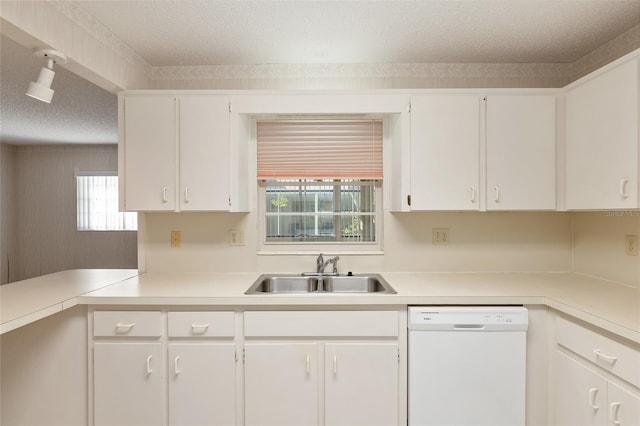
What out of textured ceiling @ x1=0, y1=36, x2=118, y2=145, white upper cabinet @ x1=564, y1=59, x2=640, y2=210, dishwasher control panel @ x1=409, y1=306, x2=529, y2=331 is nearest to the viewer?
white upper cabinet @ x1=564, y1=59, x2=640, y2=210

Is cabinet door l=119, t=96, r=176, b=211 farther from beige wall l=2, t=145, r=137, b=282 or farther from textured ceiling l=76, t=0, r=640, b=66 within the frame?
beige wall l=2, t=145, r=137, b=282

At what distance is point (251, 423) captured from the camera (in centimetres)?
177

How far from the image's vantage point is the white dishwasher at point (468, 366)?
1.73m

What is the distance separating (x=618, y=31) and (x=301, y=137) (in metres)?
2.01

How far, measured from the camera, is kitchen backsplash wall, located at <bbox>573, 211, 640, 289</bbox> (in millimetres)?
1930

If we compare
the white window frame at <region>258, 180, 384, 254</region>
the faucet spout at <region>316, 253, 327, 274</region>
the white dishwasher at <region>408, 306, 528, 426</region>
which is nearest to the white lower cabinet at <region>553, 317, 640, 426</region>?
the white dishwasher at <region>408, 306, 528, 426</region>

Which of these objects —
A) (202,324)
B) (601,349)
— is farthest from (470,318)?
(202,324)

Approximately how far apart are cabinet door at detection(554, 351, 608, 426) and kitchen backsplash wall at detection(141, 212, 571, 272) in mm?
839

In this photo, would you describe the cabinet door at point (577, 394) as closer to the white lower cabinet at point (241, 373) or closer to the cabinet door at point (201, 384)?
the white lower cabinet at point (241, 373)

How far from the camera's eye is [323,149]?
2.43 metres

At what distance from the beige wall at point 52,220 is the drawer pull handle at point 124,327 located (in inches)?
197

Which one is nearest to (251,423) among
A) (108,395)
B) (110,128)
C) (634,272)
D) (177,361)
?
(177,361)

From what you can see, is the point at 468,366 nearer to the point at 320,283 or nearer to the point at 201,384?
the point at 320,283

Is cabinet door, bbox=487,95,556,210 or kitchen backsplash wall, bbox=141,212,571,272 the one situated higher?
cabinet door, bbox=487,95,556,210
